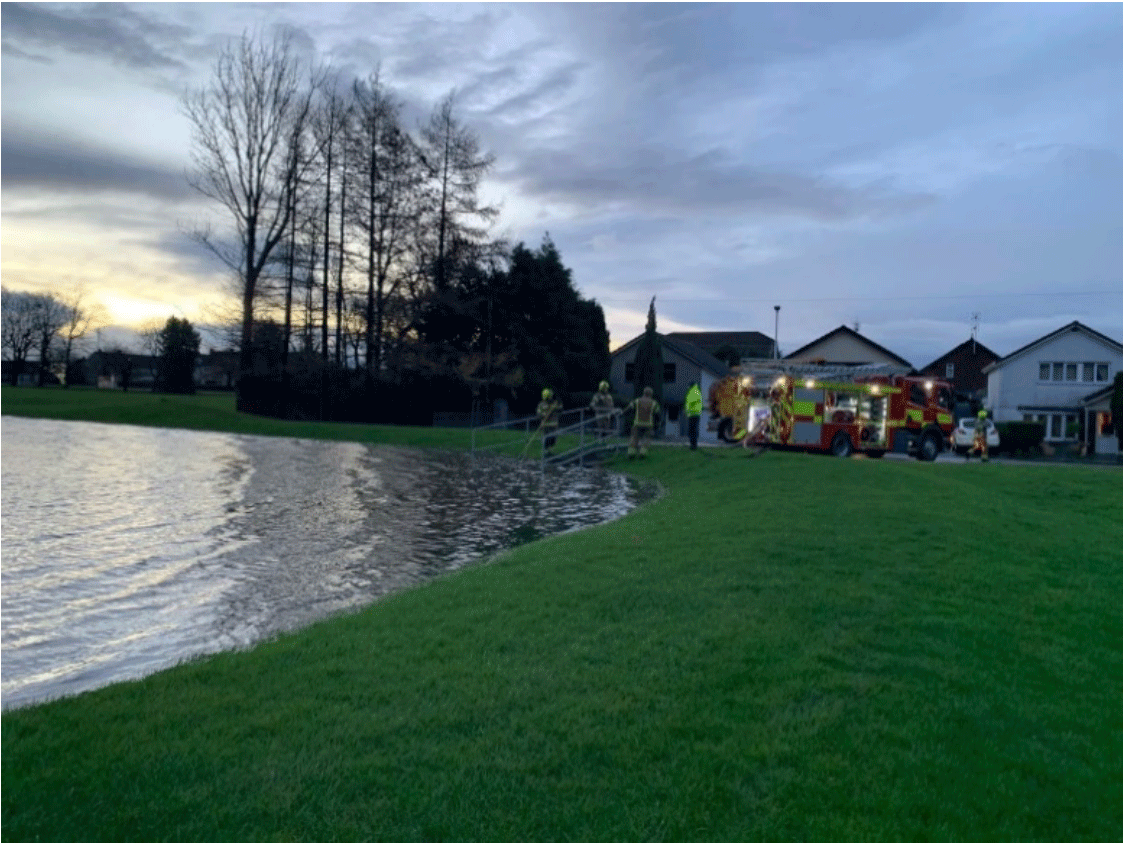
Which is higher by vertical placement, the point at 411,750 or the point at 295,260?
the point at 295,260

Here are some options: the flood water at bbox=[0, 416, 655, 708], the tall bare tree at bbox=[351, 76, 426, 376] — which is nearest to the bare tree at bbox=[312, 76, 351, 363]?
the tall bare tree at bbox=[351, 76, 426, 376]

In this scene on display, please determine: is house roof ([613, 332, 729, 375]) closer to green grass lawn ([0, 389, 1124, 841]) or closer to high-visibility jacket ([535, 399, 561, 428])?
high-visibility jacket ([535, 399, 561, 428])

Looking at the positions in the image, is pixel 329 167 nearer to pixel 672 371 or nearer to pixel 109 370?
pixel 672 371

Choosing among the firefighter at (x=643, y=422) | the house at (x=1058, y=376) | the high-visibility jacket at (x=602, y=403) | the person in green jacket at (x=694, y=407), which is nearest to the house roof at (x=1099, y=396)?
the house at (x=1058, y=376)

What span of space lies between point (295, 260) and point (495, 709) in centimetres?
5066

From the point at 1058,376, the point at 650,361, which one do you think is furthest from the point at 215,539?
the point at 1058,376

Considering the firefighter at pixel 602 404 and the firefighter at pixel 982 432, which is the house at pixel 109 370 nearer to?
the firefighter at pixel 602 404

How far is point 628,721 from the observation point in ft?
18.0

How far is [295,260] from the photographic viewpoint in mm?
53188

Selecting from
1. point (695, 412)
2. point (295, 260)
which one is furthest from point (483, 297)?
point (695, 412)

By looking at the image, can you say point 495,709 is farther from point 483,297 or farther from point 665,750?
point 483,297

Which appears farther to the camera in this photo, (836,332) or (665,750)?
(836,332)

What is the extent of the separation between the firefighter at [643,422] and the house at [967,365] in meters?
52.4

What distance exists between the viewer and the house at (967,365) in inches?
2884
